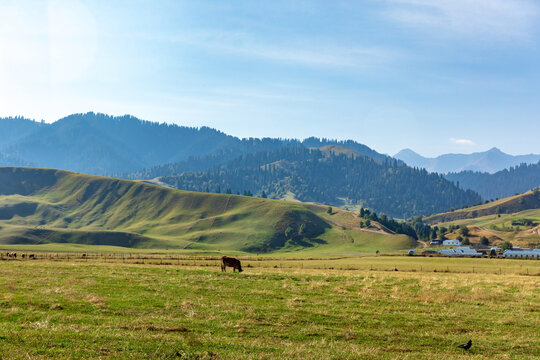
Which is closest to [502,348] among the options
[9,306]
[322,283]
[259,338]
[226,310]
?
[259,338]

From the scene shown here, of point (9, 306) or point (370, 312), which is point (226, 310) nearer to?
point (370, 312)

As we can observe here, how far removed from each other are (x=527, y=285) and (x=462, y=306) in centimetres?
1848

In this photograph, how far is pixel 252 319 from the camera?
25.4 meters

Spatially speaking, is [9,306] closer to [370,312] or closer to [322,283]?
[370,312]

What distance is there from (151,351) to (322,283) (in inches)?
1042

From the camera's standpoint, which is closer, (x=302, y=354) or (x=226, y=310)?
(x=302, y=354)

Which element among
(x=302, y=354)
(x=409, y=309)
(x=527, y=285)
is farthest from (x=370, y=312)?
(x=527, y=285)

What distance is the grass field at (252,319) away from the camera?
18.9m

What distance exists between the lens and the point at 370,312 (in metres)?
28.9

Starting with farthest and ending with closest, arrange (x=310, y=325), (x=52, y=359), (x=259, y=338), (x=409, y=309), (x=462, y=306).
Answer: (x=462, y=306) → (x=409, y=309) → (x=310, y=325) → (x=259, y=338) → (x=52, y=359)

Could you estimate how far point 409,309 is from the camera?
30625 mm

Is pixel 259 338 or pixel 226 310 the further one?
pixel 226 310

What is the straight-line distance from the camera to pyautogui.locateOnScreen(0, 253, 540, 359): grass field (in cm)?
1886

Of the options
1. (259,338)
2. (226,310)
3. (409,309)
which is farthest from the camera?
(409,309)
